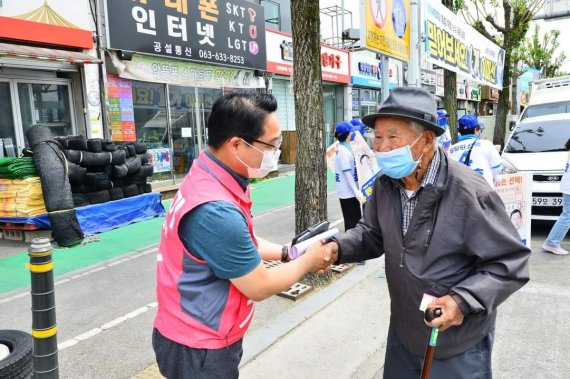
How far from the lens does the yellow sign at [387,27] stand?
5809mm

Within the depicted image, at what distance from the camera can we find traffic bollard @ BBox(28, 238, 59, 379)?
7.90 feet

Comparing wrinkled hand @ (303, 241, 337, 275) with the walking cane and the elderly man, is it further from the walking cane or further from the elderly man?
the walking cane

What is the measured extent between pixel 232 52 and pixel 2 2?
6.15 meters

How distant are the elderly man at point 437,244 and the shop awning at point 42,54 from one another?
7132mm

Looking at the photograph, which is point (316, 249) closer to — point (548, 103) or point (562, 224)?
point (562, 224)

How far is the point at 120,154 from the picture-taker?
26.6 feet

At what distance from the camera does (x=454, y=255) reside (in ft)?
6.02

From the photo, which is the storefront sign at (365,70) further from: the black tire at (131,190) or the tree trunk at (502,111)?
the black tire at (131,190)

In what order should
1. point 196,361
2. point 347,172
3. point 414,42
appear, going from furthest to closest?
point 414,42
point 347,172
point 196,361

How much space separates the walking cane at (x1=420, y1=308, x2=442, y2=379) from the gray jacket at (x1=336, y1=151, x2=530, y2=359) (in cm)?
10

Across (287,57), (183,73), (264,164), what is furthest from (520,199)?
(287,57)

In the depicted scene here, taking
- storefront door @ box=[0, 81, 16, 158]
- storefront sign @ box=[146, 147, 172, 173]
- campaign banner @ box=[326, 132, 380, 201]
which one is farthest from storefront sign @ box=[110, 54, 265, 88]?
campaign banner @ box=[326, 132, 380, 201]

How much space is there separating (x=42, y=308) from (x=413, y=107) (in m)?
2.14

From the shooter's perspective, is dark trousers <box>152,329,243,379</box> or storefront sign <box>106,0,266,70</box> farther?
storefront sign <box>106,0,266,70</box>
